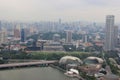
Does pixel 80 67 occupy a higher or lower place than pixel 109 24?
Answer: lower

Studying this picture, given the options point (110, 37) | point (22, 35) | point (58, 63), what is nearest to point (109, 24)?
point (110, 37)

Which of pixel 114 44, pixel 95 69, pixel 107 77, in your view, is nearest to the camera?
pixel 107 77

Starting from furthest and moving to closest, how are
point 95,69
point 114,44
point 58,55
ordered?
point 114,44 < point 58,55 < point 95,69

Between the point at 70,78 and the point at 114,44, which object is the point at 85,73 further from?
the point at 114,44

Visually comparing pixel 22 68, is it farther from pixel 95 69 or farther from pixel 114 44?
pixel 114 44

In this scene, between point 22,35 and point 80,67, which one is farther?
point 22,35

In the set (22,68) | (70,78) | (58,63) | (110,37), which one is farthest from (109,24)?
(70,78)
